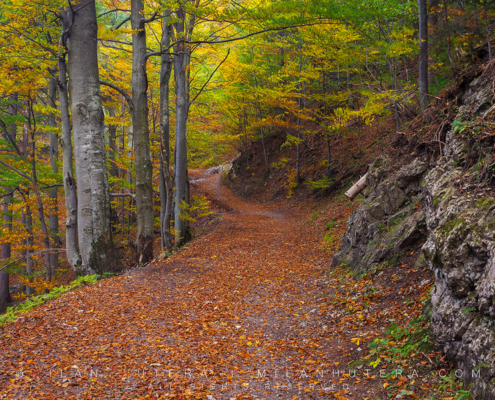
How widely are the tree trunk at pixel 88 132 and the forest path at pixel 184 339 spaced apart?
3.83 ft

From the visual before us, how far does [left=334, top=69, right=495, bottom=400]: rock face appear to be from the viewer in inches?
102

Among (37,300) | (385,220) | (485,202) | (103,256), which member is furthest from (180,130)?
(485,202)

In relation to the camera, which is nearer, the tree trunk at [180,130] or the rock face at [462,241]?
the rock face at [462,241]

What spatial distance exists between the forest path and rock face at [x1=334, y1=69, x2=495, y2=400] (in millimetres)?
1179

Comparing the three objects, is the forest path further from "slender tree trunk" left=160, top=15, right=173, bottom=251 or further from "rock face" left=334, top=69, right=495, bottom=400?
"slender tree trunk" left=160, top=15, right=173, bottom=251

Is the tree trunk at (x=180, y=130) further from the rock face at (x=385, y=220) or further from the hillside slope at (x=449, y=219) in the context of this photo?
the hillside slope at (x=449, y=219)

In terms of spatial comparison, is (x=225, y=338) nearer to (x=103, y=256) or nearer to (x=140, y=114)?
(x=103, y=256)

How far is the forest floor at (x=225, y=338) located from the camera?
3234mm

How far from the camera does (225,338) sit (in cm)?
454

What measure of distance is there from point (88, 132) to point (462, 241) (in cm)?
667

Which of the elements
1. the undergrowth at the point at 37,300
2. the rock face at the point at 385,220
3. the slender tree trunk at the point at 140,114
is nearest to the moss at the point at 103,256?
the undergrowth at the point at 37,300

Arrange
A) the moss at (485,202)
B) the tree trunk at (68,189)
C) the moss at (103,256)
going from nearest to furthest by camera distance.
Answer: the moss at (485,202)
the moss at (103,256)
the tree trunk at (68,189)

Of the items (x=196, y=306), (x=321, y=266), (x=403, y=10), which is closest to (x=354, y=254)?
(x=321, y=266)


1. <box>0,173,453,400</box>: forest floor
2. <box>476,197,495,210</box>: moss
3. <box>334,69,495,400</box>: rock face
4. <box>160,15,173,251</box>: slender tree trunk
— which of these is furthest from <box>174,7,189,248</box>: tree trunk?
<box>476,197,495,210</box>: moss
